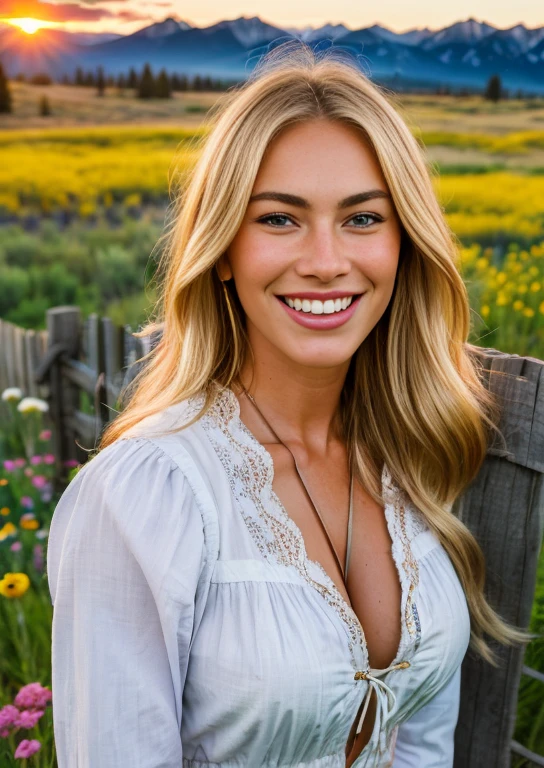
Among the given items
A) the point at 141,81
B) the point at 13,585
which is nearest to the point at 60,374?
the point at 13,585

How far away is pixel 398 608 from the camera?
1.68 metres

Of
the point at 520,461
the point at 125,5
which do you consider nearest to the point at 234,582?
the point at 520,461

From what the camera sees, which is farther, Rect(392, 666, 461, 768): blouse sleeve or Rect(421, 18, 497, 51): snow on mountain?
Rect(421, 18, 497, 51): snow on mountain

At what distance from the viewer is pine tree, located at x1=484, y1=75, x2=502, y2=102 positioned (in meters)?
6.12

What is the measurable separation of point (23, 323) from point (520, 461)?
516cm

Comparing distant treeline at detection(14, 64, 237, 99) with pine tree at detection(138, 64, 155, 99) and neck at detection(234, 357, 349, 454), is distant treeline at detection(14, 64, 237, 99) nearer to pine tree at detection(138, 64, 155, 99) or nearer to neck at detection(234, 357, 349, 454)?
pine tree at detection(138, 64, 155, 99)

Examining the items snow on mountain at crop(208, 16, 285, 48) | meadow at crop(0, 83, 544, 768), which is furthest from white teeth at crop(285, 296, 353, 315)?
snow on mountain at crop(208, 16, 285, 48)

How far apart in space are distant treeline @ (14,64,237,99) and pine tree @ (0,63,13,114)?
4.5 inches

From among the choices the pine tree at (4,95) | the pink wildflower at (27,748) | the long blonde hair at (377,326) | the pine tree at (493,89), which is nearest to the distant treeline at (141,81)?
the pine tree at (4,95)

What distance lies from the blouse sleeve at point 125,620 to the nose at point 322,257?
0.50m

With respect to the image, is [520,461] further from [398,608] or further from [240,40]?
[240,40]

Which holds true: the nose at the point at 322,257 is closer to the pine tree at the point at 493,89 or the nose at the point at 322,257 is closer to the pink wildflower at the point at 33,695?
the pink wildflower at the point at 33,695

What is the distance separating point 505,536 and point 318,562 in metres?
0.51

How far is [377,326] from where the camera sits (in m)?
1.97
